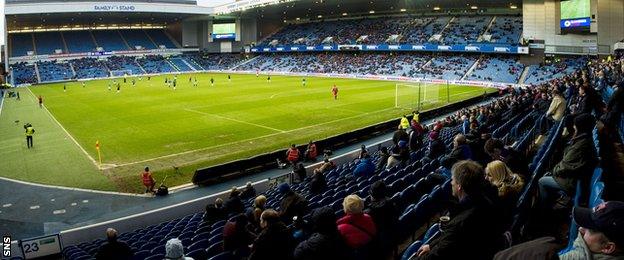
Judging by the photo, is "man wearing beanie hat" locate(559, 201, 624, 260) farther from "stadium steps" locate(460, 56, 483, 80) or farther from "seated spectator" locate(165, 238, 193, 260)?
"stadium steps" locate(460, 56, 483, 80)

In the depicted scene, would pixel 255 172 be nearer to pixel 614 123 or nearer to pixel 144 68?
pixel 614 123

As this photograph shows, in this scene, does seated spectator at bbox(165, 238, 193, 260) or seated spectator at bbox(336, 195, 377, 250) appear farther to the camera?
seated spectator at bbox(336, 195, 377, 250)

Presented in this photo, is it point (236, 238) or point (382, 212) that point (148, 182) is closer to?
point (236, 238)

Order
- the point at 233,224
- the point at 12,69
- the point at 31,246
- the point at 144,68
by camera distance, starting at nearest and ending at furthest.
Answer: the point at 233,224 < the point at 31,246 < the point at 12,69 < the point at 144,68

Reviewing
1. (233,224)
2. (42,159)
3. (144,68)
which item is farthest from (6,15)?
(233,224)

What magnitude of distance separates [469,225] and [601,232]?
130cm

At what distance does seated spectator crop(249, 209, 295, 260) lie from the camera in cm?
563

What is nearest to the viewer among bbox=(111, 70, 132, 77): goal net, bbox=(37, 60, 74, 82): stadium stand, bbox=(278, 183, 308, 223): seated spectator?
bbox=(278, 183, 308, 223): seated spectator

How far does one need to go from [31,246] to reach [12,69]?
8335 cm

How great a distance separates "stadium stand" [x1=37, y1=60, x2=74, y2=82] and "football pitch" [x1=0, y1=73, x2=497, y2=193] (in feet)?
78.7

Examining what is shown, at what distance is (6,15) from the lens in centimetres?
8406

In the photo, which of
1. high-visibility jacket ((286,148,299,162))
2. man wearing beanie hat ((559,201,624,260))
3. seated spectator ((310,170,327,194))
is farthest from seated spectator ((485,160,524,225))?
high-visibility jacket ((286,148,299,162))

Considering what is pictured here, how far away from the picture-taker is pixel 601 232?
3014mm

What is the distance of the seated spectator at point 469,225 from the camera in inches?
164
